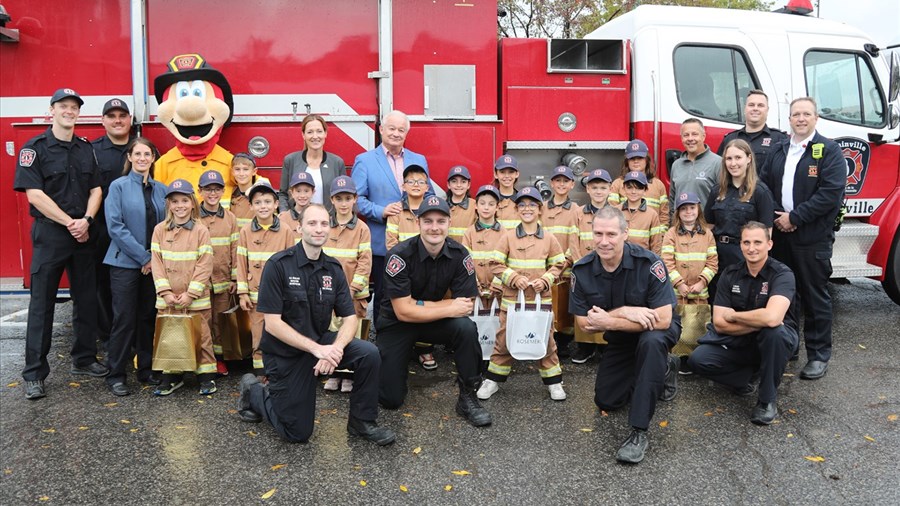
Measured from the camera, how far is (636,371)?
13.1 ft

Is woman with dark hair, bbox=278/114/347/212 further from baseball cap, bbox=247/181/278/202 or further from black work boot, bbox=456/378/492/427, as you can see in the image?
black work boot, bbox=456/378/492/427

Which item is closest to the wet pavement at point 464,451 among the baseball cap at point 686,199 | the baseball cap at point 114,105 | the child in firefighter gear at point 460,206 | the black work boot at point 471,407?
the black work boot at point 471,407

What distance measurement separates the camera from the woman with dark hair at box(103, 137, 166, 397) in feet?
15.6

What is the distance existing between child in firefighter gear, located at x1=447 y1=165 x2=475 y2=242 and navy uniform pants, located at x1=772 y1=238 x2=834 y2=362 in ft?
7.74

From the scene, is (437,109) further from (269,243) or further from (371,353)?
(371,353)

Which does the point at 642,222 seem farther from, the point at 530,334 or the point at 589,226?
the point at 530,334

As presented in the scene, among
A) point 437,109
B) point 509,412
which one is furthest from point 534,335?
point 437,109

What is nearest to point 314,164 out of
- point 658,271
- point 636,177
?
point 636,177

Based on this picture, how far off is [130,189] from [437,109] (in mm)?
2369

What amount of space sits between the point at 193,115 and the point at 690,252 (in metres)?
3.77

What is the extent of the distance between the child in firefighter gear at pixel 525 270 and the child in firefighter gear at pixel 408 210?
2.17ft

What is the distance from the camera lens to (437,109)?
555cm

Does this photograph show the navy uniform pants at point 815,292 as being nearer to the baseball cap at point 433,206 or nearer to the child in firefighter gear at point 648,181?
the child in firefighter gear at point 648,181

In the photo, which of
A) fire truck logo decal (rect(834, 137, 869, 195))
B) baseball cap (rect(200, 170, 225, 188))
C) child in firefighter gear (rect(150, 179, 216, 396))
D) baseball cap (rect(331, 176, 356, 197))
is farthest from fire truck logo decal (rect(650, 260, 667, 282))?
fire truck logo decal (rect(834, 137, 869, 195))
